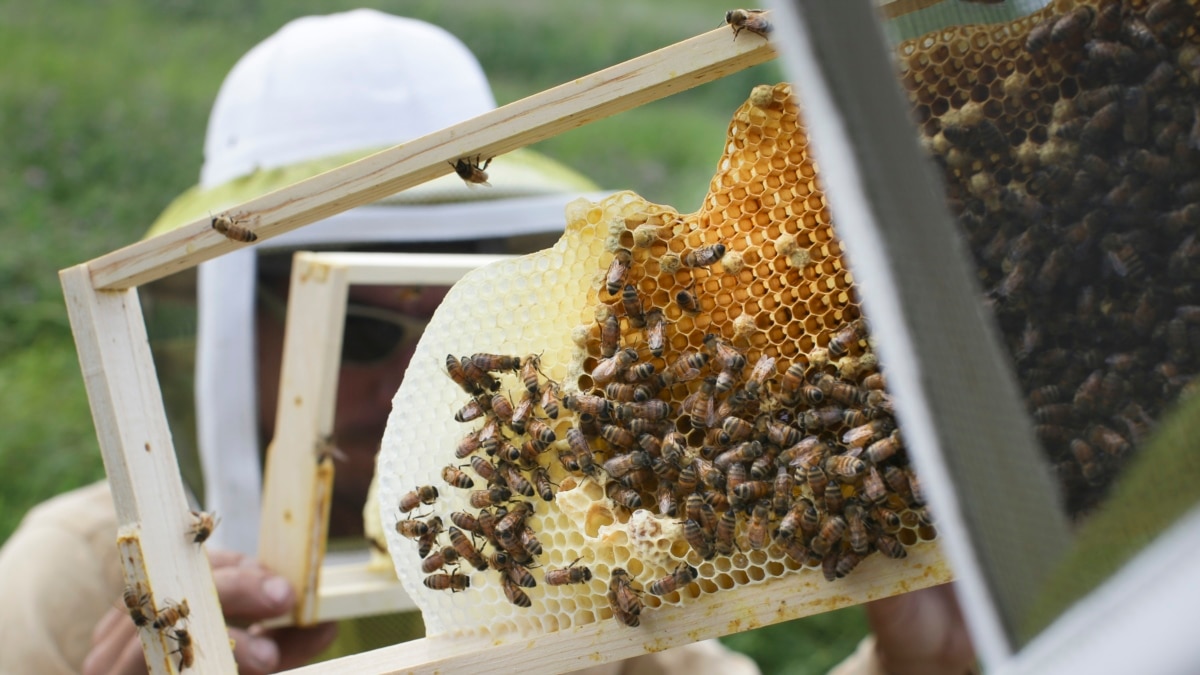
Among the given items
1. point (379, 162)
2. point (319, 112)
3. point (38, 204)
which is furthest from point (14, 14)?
point (379, 162)

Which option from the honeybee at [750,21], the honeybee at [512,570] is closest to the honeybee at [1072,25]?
the honeybee at [750,21]

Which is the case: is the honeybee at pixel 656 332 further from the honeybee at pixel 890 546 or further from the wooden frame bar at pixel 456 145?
the honeybee at pixel 890 546

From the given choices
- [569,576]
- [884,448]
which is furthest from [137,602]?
[884,448]

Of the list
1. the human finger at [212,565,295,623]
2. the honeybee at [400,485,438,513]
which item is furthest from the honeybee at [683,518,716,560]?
the human finger at [212,565,295,623]

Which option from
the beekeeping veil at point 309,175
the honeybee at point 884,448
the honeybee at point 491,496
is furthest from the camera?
the beekeeping veil at point 309,175

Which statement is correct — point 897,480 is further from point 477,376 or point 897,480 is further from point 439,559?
point 439,559

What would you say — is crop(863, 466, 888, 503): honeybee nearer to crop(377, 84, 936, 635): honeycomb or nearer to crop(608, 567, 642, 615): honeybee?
crop(377, 84, 936, 635): honeycomb
